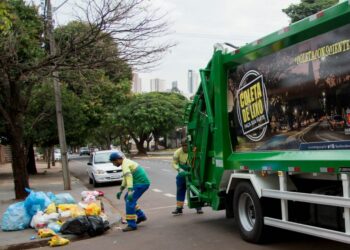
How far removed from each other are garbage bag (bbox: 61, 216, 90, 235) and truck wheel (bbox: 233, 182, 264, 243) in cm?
294

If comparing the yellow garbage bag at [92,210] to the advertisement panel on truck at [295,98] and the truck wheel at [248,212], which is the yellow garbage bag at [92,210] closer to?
the truck wheel at [248,212]

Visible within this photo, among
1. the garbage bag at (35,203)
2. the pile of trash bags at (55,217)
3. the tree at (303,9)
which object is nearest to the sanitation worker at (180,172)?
the pile of trash bags at (55,217)

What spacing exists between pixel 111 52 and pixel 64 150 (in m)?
7.33

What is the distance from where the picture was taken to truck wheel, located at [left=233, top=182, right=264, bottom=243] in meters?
6.78

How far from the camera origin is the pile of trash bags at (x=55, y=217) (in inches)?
340

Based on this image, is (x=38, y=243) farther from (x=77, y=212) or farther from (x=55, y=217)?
(x=77, y=212)

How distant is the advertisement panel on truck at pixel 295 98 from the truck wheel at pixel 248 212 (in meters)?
0.64

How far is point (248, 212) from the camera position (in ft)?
23.8

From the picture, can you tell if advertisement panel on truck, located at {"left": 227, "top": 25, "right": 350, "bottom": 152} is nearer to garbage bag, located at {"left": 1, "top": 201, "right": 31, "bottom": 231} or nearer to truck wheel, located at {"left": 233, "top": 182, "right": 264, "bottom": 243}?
truck wheel, located at {"left": 233, "top": 182, "right": 264, "bottom": 243}

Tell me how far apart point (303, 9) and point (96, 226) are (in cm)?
2376

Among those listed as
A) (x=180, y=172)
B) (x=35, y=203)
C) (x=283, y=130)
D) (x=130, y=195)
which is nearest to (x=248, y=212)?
(x=283, y=130)

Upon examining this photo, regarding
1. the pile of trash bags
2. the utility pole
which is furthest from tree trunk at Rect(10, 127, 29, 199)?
the pile of trash bags

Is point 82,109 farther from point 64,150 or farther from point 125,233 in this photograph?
point 125,233

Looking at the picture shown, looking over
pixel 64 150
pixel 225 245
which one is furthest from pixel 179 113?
pixel 225 245
